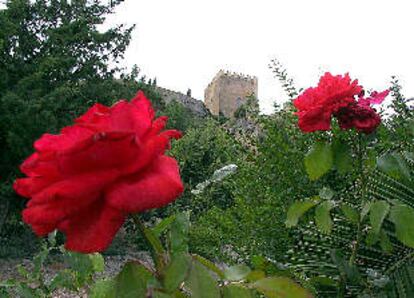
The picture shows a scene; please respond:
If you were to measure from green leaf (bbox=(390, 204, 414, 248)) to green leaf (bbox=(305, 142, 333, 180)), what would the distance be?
0.15 m

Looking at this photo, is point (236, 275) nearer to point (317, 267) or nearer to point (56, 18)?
point (317, 267)

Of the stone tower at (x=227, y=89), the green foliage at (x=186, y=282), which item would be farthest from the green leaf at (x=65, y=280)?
the stone tower at (x=227, y=89)

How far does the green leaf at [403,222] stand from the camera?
685 mm

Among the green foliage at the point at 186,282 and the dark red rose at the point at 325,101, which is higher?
the dark red rose at the point at 325,101

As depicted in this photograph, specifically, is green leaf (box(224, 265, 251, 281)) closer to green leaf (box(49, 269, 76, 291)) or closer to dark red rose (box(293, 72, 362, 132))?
dark red rose (box(293, 72, 362, 132))

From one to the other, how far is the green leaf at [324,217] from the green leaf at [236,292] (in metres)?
0.33

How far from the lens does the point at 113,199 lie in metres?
0.37

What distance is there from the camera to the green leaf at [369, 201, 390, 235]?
27.1 inches

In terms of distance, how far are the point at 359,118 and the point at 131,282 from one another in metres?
0.53

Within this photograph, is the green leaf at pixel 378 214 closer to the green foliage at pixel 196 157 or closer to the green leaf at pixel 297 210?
the green leaf at pixel 297 210

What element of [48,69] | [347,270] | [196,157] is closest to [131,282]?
[347,270]

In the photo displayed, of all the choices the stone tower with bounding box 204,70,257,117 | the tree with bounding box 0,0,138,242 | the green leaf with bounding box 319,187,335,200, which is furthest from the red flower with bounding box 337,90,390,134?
the stone tower with bounding box 204,70,257,117

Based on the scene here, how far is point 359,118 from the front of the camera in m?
0.84

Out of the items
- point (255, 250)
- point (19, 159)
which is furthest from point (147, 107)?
point (19, 159)
